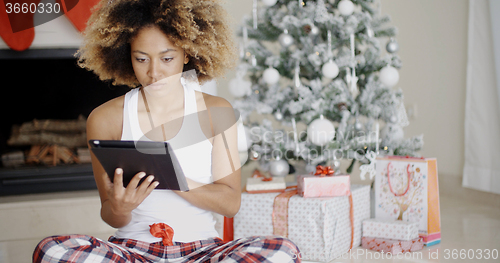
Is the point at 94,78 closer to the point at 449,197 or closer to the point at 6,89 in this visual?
the point at 6,89

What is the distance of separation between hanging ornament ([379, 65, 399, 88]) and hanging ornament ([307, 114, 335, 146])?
0.30 meters

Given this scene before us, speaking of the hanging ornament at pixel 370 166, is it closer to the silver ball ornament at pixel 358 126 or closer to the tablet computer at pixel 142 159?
the silver ball ornament at pixel 358 126

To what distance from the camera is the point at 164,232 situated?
2.73 feet

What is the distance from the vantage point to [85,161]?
6.31 feet

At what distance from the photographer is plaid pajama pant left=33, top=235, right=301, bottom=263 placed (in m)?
0.70

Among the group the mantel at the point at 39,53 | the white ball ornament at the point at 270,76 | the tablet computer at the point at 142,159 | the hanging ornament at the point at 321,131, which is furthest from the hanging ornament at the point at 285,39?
the tablet computer at the point at 142,159

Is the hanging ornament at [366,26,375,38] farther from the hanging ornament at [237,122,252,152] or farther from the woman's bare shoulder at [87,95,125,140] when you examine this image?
the woman's bare shoulder at [87,95,125,140]

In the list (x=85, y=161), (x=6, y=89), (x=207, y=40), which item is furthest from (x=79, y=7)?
(x=207, y=40)

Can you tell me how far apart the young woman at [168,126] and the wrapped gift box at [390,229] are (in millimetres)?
711

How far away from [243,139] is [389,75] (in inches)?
25.7

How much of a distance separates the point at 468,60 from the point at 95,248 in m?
2.08

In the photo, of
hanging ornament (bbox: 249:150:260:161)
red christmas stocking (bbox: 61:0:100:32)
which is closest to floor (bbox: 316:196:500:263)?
hanging ornament (bbox: 249:150:260:161)

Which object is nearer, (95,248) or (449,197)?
(95,248)

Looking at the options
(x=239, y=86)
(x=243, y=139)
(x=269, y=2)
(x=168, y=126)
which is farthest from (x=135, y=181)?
(x=269, y=2)
